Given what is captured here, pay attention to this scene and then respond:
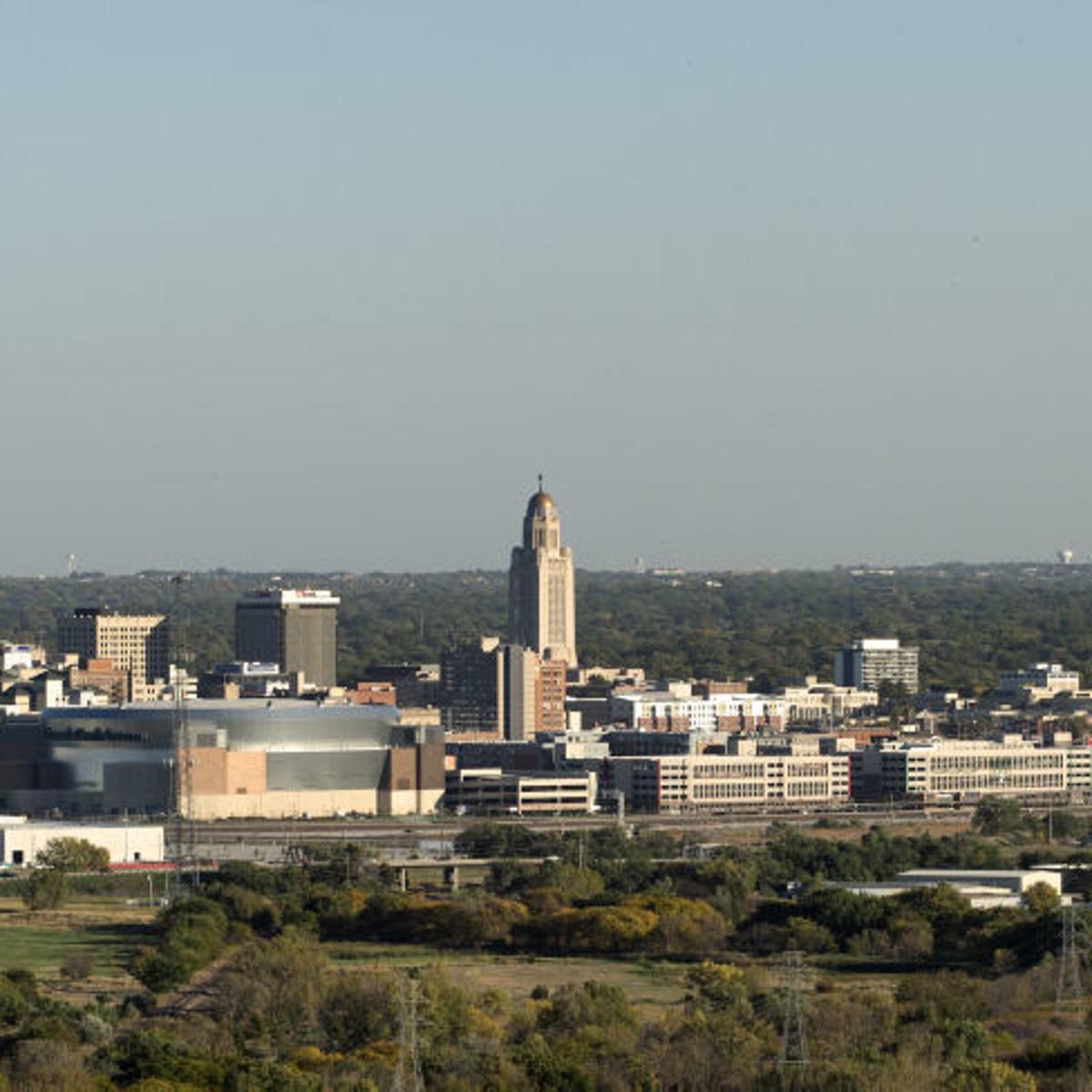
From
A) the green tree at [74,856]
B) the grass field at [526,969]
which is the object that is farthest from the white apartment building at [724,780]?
the grass field at [526,969]

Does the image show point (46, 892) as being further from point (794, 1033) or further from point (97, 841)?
point (794, 1033)

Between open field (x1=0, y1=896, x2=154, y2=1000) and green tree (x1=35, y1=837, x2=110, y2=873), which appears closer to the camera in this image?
open field (x1=0, y1=896, x2=154, y2=1000)

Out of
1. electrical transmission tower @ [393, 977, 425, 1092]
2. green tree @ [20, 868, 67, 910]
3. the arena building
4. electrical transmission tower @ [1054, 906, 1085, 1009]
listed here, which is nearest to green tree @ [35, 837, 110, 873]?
green tree @ [20, 868, 67, 910]

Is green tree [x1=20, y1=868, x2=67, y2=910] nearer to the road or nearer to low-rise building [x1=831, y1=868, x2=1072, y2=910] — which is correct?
the road

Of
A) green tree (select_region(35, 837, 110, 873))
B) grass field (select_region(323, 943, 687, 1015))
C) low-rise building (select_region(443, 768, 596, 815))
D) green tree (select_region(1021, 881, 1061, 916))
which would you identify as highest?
low-rise building (select_region(443, 768, 596, 815))

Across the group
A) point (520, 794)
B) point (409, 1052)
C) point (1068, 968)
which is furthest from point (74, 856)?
point (409, 1052)

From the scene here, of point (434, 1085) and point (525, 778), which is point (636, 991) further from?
point (525, 778)

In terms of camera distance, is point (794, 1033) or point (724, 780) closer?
point (794, 1033)
